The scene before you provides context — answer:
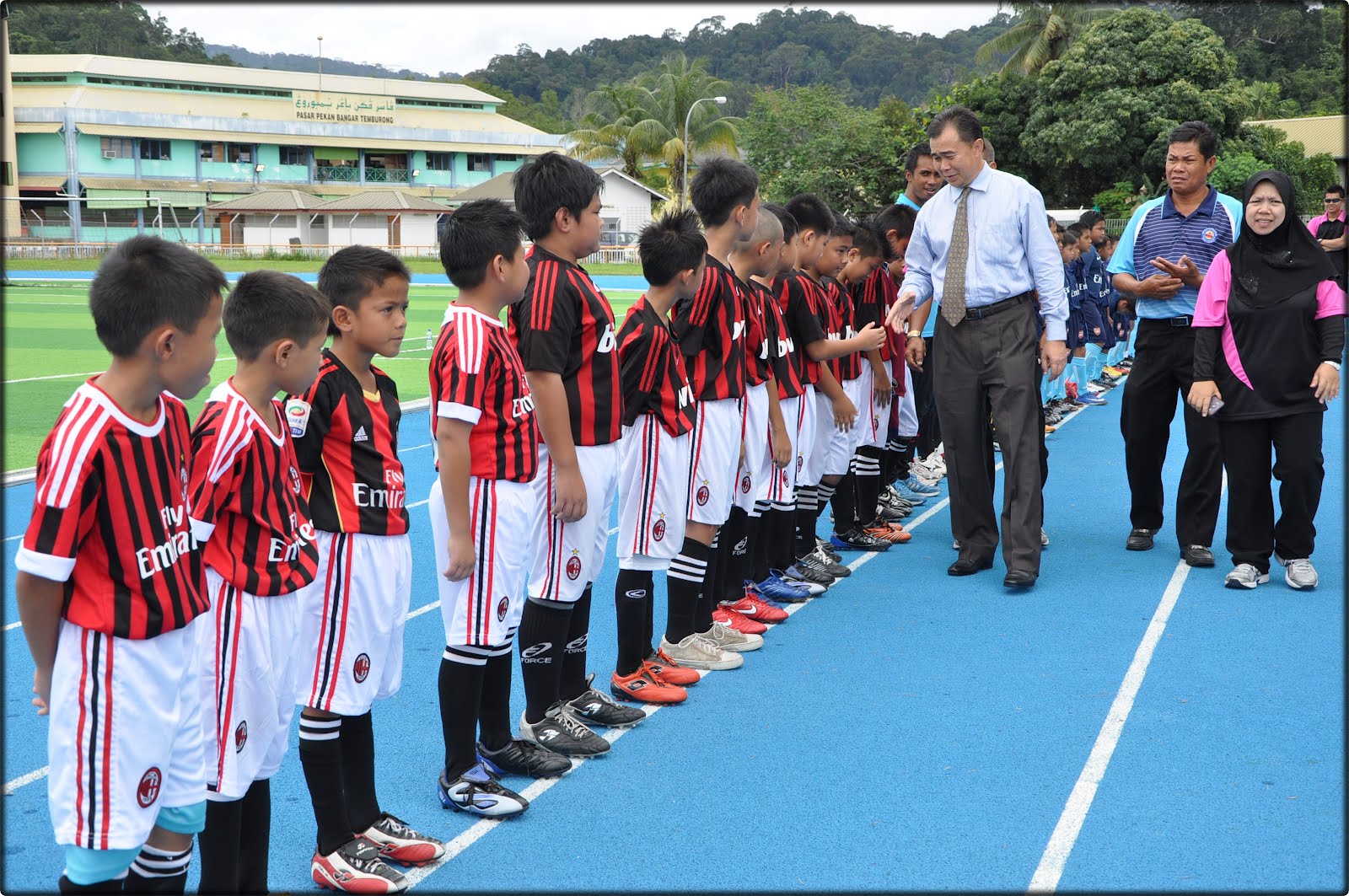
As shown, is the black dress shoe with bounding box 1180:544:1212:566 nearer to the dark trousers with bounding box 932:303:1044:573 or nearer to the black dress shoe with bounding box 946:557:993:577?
the dark trousers with bounding box 932:303:1044:573

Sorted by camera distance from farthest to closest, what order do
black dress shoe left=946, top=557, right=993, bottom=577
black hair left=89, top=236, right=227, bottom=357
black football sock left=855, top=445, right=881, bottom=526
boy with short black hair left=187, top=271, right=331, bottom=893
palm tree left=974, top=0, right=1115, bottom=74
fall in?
palm tree left=974, top=0, right=1115, bottom=74 < black football sock left=855, top=445, right=881, bottom=526 < black dress shoe left=946, top=557, right=993, bottom=577 < boy with short black hair left=187, top=271, right=331, bottom=893 < black hair left=89, top=236, right=227, bottom=357

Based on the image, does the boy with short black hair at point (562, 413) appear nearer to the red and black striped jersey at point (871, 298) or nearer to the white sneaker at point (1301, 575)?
the red and black striped jersey at point (871, 298)

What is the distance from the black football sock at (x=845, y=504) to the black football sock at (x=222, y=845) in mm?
4933

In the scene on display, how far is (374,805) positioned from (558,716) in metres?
0.96

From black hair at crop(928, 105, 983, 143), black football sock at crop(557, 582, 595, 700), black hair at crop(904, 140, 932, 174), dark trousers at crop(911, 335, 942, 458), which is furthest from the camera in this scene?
dark trousers at crop(911, 335, 942, 458)

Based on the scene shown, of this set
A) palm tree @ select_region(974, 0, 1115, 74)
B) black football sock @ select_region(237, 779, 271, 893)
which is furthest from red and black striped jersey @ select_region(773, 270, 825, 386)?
palm tree @ select_region(974, 0, 1115, 74)

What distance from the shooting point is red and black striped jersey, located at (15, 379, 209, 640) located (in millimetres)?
2438

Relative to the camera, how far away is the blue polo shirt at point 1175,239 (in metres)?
7.07

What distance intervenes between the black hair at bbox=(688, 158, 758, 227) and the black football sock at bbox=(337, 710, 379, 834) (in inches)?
110

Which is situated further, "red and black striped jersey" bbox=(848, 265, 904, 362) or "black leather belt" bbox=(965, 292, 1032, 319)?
"red and black striped jersey" bbox=(848, 265, 904, 362)

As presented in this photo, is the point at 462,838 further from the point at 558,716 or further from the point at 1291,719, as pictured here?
the point at 1291,719

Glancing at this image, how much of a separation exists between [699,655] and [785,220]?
2273 millimetres

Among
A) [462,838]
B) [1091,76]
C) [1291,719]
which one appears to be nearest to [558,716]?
[462,838]

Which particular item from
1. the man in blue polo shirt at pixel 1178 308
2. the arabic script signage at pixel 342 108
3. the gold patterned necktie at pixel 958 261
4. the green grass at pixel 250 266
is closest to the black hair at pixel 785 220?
the gold patterned necktie at pixel 958 261
